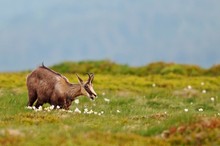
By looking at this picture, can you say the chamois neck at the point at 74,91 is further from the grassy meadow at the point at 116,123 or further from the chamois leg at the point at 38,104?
→ the chamois leg at the point at 38,104

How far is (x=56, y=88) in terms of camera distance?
72.4 ft

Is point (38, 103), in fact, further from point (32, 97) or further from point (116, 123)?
point (116, 123)

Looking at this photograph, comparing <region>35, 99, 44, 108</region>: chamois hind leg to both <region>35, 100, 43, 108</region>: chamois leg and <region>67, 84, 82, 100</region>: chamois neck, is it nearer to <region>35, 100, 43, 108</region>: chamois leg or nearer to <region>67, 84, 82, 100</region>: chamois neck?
<region>35, 100, 43, 108</region>: chamois leg

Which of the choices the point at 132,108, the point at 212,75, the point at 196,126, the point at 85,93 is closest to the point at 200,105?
the point at 132,108

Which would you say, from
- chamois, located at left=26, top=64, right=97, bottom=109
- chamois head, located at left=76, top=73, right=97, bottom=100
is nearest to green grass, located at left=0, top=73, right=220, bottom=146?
chamois, located at left=26, top=64, right=97, bottom=109

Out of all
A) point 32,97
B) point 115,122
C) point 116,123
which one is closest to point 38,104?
point 32,97

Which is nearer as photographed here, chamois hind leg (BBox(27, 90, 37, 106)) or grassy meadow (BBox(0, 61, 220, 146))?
grassy meadow (BBox(0, 61, 220, 146))

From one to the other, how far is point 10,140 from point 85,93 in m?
7.29

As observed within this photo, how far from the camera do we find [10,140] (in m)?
14.8

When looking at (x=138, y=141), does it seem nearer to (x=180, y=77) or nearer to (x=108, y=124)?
(x=108, y=124)

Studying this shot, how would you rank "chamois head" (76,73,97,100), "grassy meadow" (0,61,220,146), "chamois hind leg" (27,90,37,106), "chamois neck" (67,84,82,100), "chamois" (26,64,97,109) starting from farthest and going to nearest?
"chamois hind leg" (27,90,37,106) → "chamois neck" (67,84,82,100) → "chamois" (26,64,97,109) → "chamois head" (76,73,97,100) → "grassy meadow" (0,61,220,146)

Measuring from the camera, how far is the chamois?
72.2 ft

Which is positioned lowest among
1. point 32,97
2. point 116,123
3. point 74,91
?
point 116,123

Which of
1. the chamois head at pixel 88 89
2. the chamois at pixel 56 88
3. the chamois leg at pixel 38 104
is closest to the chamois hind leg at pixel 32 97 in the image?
the chamois at pixel 56 88
